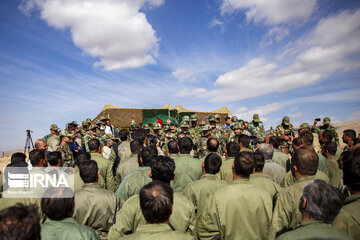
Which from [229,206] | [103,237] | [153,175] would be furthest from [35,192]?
[229,206]

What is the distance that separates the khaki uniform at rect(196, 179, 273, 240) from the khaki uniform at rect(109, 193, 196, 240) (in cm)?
30

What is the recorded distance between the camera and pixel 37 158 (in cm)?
405

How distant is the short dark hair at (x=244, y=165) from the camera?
111 inches

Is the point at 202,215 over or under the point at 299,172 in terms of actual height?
under

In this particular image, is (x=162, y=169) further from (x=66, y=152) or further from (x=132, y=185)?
(x=66, y=152)

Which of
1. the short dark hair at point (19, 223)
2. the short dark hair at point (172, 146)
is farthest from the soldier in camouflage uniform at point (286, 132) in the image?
the short dark hair at point (19, 223)

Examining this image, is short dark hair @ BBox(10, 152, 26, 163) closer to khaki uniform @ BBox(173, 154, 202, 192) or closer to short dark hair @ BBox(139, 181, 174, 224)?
khaki uniform @ BBox(173, 154, 202, 192)

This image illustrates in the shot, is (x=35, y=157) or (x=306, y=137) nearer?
(x=35, y=157)

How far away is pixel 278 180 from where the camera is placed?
455 cm

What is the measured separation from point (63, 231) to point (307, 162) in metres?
2.96

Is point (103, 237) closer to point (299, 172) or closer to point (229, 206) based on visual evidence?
point (229, 206)

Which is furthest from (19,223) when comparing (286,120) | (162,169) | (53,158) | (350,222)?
(286,120)

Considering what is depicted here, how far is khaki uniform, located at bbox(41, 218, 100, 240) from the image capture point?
201 centimetres

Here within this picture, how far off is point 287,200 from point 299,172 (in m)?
0.50
